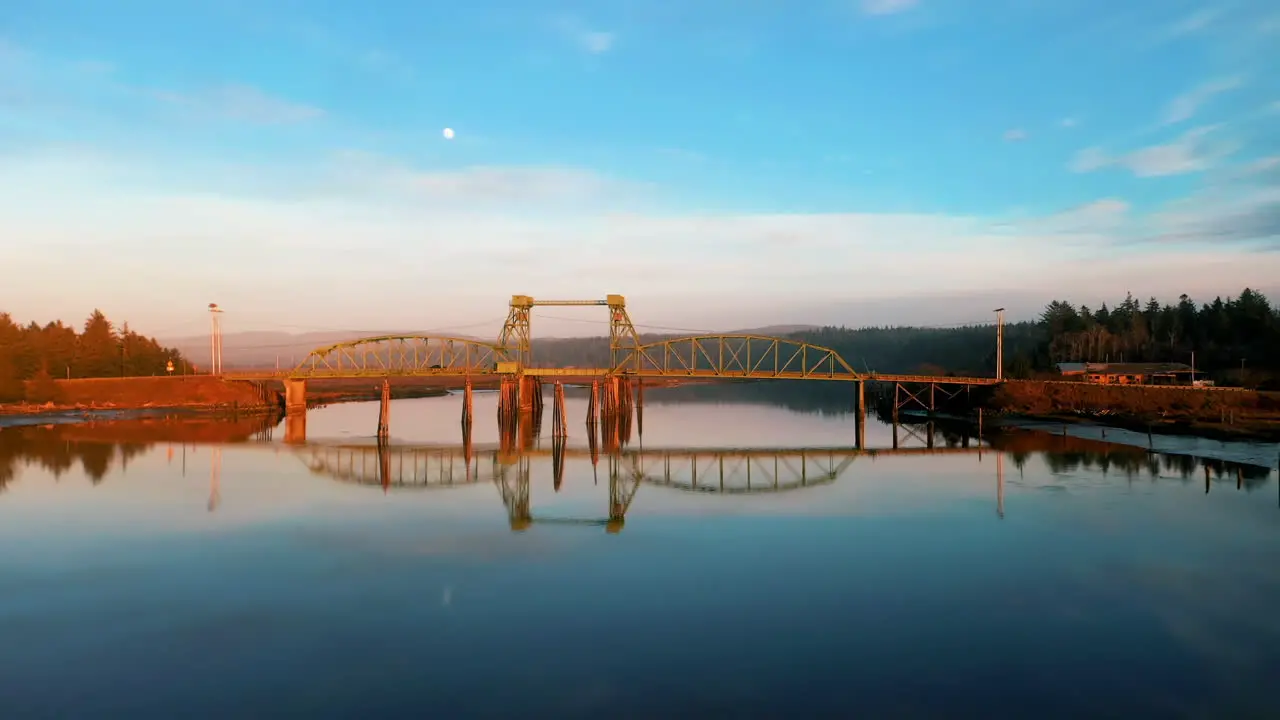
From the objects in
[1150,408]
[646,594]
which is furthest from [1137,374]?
[646,594]

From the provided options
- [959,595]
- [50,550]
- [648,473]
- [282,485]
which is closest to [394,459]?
[282,485]

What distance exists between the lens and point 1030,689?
15875 mm

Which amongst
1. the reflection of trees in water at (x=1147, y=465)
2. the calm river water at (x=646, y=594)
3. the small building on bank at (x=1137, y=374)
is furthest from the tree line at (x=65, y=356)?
the small building on bank at (x=1137, y=374)

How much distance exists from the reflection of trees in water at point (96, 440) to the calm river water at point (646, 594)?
6.70m

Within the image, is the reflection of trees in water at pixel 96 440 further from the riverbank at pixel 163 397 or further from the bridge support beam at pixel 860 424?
the bridge support beam at pixel 860 424

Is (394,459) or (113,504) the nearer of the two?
(113,504)

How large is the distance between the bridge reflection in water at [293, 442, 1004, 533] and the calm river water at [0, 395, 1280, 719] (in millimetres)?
618

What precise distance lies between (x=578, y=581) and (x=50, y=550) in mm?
19438

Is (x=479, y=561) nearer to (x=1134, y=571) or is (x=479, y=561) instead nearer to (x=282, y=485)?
(x=1134, y=571)

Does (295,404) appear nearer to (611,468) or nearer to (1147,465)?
(611,468)

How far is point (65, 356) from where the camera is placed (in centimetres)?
12131

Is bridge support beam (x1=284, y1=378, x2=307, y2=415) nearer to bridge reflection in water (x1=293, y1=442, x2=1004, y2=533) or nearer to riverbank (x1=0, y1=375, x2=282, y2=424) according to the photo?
riverbank (x1=0, y1=375, x2=282, y2=424)

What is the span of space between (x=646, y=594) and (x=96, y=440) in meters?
64.1

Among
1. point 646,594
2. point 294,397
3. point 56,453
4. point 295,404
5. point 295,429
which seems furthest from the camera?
point 294,397
